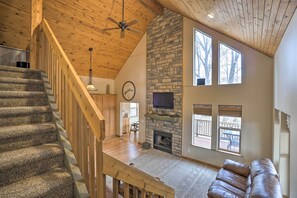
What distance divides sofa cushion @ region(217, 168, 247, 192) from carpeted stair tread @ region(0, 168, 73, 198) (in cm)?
292

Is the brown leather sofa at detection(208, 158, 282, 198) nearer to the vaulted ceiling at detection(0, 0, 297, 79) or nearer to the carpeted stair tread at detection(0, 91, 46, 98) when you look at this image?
the vaulted ceiling at detection(0, 0, 297, 79)

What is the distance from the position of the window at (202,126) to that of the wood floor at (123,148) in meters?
2.28

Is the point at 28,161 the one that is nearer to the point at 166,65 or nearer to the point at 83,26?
the point at 83,26

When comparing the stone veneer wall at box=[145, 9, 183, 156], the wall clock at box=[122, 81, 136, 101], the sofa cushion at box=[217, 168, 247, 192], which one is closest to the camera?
the sofa cushion at box=[217, 168, 247, 192]

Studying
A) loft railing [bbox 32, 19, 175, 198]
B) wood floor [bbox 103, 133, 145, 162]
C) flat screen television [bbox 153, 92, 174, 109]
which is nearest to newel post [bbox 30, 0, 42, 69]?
loft railing [bbox 32, 19, 175, 198]

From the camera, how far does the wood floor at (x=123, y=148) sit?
5932 millimetres

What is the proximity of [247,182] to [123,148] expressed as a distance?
483 cm

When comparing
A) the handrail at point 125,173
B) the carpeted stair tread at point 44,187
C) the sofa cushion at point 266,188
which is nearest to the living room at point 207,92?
the sofa cushion at point 266,188

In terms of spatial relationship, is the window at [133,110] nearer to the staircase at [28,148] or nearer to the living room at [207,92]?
the living room at [207,92]

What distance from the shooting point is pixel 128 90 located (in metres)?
7.90

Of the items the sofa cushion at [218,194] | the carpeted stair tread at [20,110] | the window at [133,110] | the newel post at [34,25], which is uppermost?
the newel post at [34,25]

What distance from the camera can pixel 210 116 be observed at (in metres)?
5.14

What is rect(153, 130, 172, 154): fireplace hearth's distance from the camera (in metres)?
6.20

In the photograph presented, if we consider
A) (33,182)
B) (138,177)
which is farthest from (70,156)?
(138,177)
